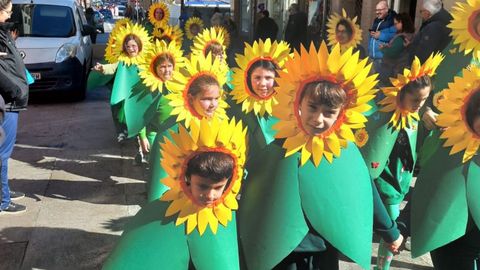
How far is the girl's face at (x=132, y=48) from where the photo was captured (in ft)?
17.2

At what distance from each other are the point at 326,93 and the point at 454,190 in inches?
30.6

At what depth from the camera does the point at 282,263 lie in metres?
2.19

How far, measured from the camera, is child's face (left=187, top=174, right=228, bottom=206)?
1.92m

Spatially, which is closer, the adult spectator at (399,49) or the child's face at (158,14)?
the adult spectator at (399,49)

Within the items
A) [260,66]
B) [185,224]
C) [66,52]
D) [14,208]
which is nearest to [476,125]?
[185,224]

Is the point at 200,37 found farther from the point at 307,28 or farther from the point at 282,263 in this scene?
the point at 307,28

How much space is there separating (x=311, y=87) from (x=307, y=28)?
10.9m

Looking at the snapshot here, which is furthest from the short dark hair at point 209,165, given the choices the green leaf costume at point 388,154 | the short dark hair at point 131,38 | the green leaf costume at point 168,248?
the short dark hair at point 131,38

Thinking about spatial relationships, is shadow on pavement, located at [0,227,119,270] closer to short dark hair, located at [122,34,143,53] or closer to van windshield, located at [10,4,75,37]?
short dark hair, located at [122,34,143,53]

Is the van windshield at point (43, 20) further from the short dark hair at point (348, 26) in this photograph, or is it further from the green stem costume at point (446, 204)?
the green stem costume at point (446, 204)

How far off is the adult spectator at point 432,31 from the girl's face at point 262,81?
2.22 m

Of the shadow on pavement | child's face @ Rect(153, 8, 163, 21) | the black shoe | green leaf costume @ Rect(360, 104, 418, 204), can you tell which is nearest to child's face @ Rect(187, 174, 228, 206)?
green leaf costume @ Rect(360, 104, 418, 204)

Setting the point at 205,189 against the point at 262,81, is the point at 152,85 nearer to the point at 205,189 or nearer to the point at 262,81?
the point at 262,81

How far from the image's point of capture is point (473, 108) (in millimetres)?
2344
